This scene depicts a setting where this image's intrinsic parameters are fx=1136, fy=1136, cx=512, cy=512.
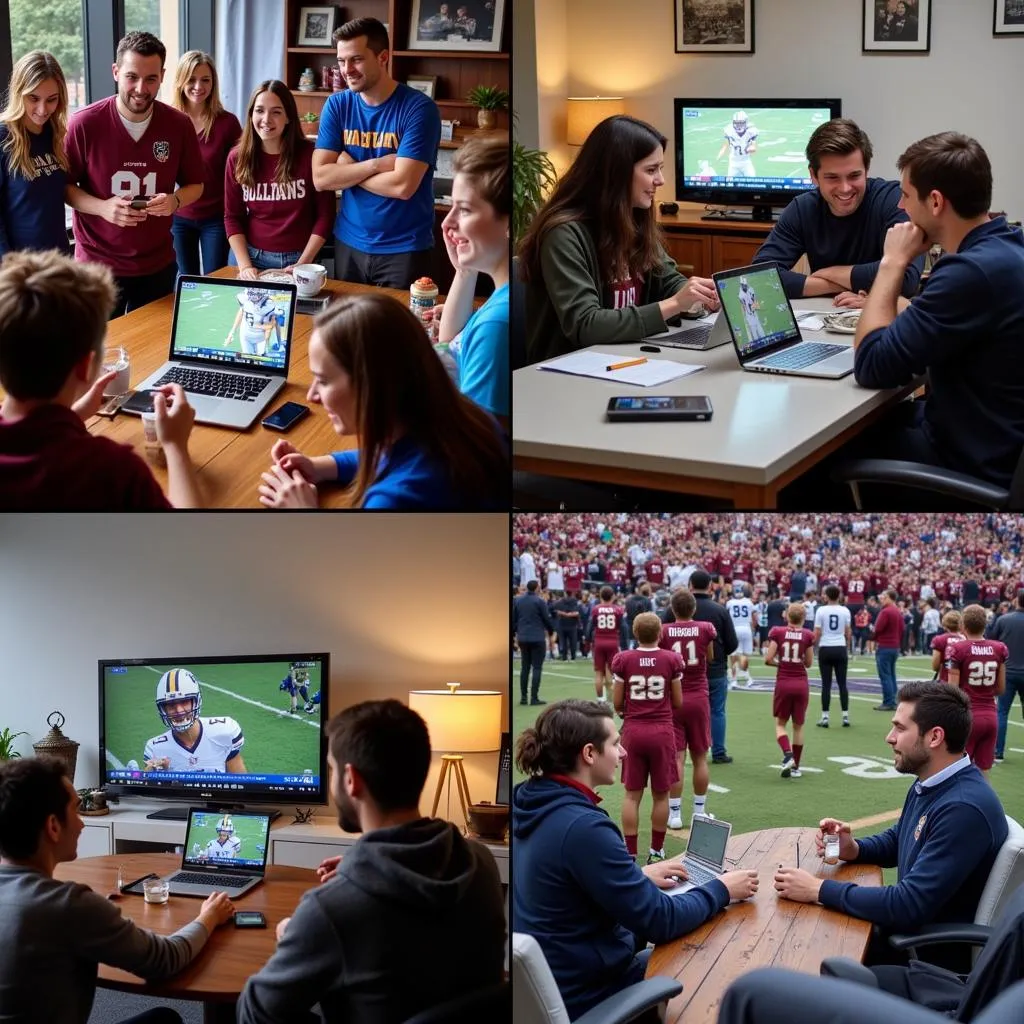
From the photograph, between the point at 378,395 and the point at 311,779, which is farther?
the point at 311,779

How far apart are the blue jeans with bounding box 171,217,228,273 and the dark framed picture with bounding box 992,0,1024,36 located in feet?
15.7

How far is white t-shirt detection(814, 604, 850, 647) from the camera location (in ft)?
25.1

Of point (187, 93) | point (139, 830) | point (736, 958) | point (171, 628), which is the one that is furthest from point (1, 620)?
point (736, 958)

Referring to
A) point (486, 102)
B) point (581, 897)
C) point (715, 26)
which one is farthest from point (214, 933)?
point (715, 26)

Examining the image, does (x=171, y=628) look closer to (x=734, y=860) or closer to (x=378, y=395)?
(x=734, y=860)

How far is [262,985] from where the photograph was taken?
1921 mm

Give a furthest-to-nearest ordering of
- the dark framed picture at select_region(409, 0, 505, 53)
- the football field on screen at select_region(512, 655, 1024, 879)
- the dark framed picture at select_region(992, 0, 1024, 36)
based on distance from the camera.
Answer: the football field on screen at select_region(512, 655, 1024, 879) → the dark framed picture at select_region(992, 0, 1024, 36) → the dark framed picture at select_region(409, 0, 505, 53)

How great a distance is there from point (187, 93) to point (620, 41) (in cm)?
440

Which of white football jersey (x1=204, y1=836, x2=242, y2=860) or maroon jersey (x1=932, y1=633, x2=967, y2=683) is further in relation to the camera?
maroon jersey (x1=932, y1=633, x2=967, y2=683)

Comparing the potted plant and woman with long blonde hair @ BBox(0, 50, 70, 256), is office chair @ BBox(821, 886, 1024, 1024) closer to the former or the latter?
woman with long blonde hair @ BBox(0, 50, 70, 256)

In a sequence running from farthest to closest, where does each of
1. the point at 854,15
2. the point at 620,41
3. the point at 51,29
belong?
the point at 620,41
the point at 854,15
the point at 51,29

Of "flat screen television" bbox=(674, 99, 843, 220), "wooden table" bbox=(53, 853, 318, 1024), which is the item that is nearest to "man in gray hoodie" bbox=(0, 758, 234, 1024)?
"wooden table" bbox=(53, 853, 318, 1024)

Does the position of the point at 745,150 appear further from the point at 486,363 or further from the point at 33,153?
the point at 486,363

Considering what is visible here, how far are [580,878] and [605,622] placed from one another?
228 inches
